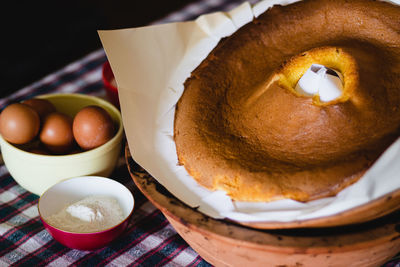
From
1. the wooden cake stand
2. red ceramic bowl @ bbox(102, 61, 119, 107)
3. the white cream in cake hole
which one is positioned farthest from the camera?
red ceramic bowl @ bbox(102, 61, 119, 107)

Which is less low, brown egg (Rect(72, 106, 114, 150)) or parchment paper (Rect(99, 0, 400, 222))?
parchment paper (Rect(99, 0, 400, 222))

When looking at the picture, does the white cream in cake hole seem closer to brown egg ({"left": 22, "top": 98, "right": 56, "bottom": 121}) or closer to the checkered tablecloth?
the checkered tablecloth

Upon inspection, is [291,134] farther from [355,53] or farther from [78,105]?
[78,105]

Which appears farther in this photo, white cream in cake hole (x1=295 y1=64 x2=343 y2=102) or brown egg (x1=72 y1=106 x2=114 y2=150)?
brown egg (x1=72 y1=106 x2=114 y2=150)

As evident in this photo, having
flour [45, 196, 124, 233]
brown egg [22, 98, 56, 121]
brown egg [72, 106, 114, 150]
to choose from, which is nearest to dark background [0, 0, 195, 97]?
brown egg [22, 98, 56, 121]

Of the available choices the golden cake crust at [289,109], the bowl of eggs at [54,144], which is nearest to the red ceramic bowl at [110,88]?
the bowl of eggs at [54,144]

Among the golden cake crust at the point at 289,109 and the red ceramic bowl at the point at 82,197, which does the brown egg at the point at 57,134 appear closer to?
the red ceramic bowl at the point at 82,197

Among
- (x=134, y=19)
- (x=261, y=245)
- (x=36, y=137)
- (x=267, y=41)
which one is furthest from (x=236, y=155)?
(x=134, y=19)

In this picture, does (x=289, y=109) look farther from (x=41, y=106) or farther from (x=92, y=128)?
(x=41, y=106)
